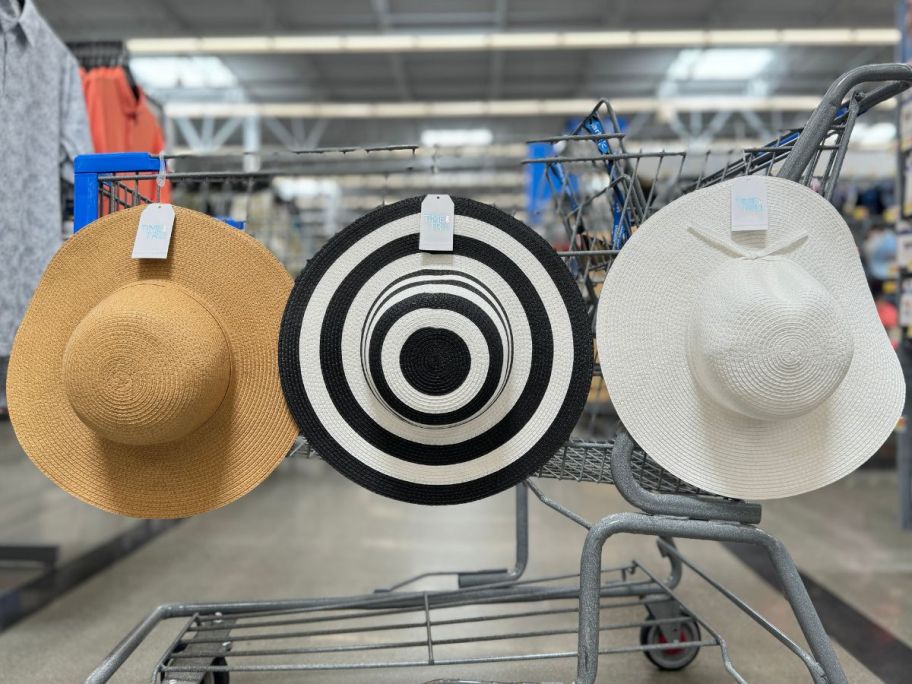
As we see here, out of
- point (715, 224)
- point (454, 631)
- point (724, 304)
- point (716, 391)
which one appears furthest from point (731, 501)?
point (454, 631)

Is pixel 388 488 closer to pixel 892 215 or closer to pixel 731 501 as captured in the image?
pixel 731 501

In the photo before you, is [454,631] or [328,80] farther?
[328,80]

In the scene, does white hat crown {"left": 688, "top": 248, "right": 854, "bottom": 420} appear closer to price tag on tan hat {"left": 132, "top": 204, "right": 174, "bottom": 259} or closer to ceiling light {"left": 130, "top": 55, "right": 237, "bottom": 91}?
price tag on tan hat {"left": 132, "top": 204, "right": 174, "bottom": 259}

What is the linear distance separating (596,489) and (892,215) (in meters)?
1.86

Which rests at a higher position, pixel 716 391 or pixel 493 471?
pixel 716 391

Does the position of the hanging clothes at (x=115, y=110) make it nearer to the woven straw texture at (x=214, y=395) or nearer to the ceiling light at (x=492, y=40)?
the woven straw texture at (x=214, y=395)

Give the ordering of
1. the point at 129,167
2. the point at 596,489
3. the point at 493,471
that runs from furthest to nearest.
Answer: the point at 596,489
the point at 129,167
the point at 493,471

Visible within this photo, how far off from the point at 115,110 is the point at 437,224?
1970 mm

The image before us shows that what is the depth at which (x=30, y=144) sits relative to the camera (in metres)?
1.98

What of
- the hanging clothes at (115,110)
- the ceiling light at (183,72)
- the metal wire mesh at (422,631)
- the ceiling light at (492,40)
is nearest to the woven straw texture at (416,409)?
the metal wire mesh at (422,631)

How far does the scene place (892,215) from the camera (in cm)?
298

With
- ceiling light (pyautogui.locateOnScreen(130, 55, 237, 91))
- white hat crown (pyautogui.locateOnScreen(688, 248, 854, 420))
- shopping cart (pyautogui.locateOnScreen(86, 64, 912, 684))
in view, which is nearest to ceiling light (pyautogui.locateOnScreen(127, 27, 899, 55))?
ceiling light (pyautogui.locateOnScreen(130, 55, 237, 91))

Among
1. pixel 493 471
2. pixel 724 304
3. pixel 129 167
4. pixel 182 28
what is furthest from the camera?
pixel 182 28

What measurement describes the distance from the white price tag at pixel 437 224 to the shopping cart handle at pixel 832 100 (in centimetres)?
56
